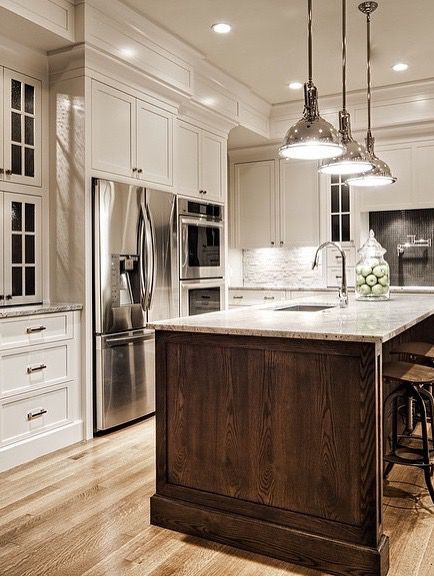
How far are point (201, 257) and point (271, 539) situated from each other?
3.06 meters

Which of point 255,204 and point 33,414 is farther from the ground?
point 255,204

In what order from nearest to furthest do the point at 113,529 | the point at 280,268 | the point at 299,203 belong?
the point at 113,529 → the point at 299,203 → the point at 280,268

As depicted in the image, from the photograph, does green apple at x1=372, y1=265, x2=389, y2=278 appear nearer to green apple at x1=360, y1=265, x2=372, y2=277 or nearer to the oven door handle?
green apple at x1=360, y1=265, x2=372, y2=277

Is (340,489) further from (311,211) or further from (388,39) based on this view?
(311,211)

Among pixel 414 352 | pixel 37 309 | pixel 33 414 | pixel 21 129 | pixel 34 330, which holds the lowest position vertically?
pixel 33 414

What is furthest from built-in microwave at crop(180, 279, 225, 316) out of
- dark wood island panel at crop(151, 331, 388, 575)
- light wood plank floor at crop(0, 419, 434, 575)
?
dark wood island panel at crop(151, 331, 388, 575)

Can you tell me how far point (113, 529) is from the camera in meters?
2.47

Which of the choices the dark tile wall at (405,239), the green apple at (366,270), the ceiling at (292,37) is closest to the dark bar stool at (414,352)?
the green apple at (366,270)

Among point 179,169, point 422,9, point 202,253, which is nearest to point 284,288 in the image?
point 202,253

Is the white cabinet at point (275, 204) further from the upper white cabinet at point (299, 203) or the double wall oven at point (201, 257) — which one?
the double wall oven at point (201, 257)

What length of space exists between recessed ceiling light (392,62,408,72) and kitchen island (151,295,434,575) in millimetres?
3203

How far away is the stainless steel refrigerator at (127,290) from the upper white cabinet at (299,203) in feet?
7.44

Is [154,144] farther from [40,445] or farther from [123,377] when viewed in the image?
[40,445]

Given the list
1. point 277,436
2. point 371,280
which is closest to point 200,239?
point 371,280
